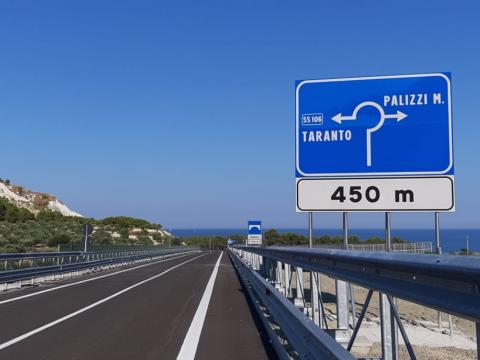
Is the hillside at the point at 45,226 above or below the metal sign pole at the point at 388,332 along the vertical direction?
above

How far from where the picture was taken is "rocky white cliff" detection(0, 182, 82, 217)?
120 m

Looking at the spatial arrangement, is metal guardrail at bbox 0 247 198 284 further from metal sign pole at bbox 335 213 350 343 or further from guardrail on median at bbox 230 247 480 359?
guardrail on median at bbox 230 247 480 359

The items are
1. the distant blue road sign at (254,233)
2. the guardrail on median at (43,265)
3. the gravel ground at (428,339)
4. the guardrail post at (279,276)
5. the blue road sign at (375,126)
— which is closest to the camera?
the blue road sign at (375,126)

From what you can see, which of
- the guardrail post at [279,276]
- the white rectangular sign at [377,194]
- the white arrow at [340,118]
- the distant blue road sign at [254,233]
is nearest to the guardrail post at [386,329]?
the white rectangular sign at [377,194]

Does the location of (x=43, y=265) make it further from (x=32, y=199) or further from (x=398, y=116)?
(x=32, y=199)

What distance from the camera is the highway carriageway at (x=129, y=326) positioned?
896 cm

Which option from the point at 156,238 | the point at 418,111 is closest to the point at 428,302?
the point at 418,111

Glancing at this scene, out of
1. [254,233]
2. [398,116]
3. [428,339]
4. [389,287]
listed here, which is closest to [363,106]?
[398,116]

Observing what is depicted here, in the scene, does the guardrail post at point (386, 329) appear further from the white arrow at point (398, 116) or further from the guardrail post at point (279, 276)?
the guardrail post at point (279, 276)

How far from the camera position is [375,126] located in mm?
9055

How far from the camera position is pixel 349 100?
935cm

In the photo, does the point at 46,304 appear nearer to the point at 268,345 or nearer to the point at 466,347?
the point at 268,345

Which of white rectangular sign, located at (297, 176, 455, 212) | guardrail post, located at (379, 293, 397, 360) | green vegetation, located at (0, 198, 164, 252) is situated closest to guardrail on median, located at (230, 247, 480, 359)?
guardrail post, located at (379, 293, 397, 360)

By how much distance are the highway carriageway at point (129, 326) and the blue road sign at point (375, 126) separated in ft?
10.6
